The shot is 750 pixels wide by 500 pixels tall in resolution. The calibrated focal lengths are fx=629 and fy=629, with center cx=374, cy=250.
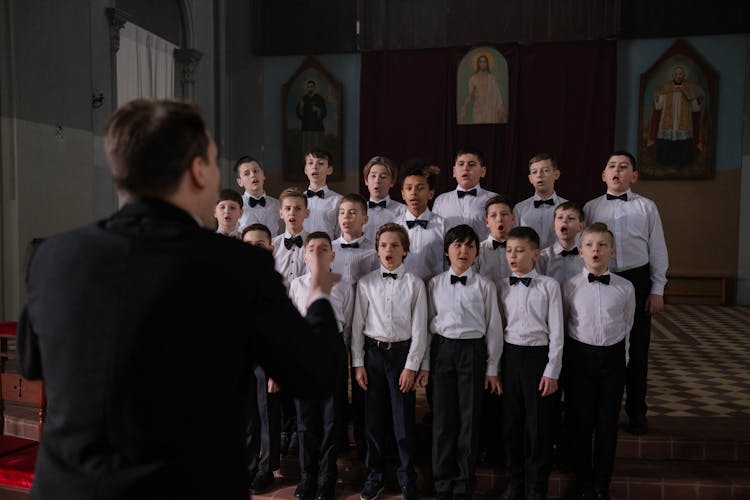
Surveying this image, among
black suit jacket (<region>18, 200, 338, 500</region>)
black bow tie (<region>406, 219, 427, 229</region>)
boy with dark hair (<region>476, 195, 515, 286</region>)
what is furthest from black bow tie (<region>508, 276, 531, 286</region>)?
black suit jacket (<region>18, 200, 338, 500</region>)

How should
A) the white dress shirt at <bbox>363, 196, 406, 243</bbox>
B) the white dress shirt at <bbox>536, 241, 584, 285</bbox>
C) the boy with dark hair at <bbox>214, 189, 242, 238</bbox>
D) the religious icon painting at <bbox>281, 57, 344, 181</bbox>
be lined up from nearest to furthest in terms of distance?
1. the white dress shirt at <bbox>536, 241, 584, 285</bbox>
2. the boy with dark hair at <bbox>214, 189, 242, 238</bbox>
3. the white dress shirt at <bbox>363, 196, 406, 243</bbox>
4. the religious icon painting at <bbox>281, 57, 344, 181</bbox>

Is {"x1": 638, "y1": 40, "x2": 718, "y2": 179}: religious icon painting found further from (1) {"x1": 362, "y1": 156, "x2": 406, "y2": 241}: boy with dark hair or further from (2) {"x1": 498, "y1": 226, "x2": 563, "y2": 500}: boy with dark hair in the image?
(2) {"x1": 498, "y1": 226, "x2": 563, "y2": 500}: boy with dark hair

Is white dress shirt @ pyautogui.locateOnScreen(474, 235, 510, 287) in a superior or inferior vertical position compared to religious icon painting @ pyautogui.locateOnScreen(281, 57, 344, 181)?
inferior

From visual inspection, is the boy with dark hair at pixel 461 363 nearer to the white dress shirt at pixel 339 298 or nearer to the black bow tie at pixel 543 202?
the white dress shirt at pixel 339 298

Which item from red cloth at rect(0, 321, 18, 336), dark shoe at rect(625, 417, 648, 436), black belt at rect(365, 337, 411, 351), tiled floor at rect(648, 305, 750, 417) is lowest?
tiled floor at rect(648, 305, 750, 417)

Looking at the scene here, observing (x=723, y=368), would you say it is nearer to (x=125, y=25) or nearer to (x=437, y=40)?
(x=437, y=40)

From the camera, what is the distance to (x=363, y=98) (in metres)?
10.9

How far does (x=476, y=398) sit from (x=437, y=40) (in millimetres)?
8382

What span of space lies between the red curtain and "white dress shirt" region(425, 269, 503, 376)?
7.28 m

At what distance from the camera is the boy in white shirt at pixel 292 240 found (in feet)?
13.2

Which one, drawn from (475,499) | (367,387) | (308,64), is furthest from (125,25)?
(475,499)

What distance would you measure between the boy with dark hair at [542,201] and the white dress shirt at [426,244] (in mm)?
623

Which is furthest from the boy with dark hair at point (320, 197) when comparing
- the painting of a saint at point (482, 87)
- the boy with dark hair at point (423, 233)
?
the painting of a saint at point (482, 87)

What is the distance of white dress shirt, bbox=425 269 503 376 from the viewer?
3.47 m
